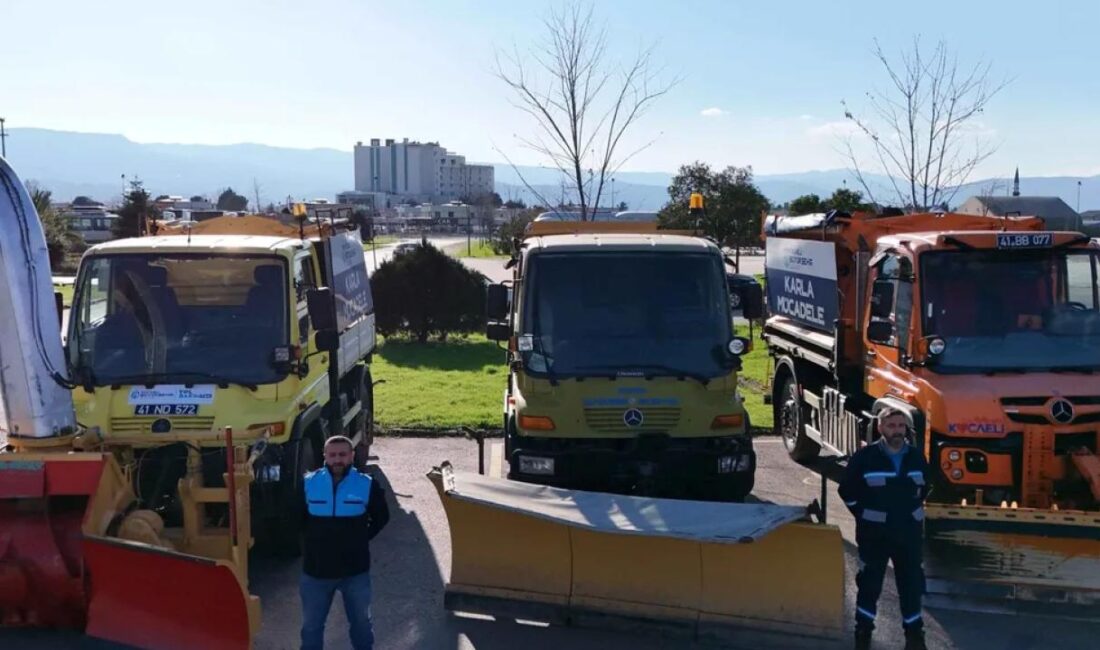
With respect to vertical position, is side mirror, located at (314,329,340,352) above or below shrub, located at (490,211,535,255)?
below

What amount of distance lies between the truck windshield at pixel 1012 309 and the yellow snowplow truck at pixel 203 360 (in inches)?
186

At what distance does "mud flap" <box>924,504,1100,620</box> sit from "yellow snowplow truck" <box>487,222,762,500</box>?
1.90m

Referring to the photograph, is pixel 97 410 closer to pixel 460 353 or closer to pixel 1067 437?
pixel 1067 437

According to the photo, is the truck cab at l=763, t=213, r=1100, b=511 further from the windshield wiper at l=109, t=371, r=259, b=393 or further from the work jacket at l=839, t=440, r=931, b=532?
the windshield wiper at l=109, t=371, r=259, b=393

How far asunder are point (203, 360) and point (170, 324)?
0.48 meters

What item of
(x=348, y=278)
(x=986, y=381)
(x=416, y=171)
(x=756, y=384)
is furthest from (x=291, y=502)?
(x=416, y=171)

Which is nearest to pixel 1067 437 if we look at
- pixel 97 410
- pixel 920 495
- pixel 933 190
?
pixel 920 495

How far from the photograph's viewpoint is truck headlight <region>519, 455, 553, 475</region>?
796 cm

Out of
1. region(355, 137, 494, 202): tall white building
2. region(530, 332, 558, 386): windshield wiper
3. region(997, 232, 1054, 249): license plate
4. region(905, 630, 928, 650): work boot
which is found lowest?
region(905, 630, 928, 650): work boot

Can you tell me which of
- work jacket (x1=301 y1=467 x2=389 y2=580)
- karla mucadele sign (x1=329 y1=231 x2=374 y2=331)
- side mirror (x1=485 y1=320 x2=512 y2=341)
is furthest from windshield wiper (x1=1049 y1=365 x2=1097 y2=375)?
karla mucadele sign (x1=329 y1=231 x2=374 y2=331)

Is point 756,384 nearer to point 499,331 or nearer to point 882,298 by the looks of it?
point 882,298

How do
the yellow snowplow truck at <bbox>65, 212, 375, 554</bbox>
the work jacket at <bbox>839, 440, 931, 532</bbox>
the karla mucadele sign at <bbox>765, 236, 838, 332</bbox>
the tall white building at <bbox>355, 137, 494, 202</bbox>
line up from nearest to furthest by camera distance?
the work jacket at <bbox>839, 440, 931, 532</bbox>
the yellow snowplow truck at <bbox>65, 212, 375, 554</bbox>
the karla mucadele sign at <bbox>765, 236, 838, 332</bbox>
the tall white building at <bbox>355, 137, 494, 202</bbox>

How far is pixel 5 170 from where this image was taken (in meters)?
6.30

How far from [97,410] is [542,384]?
347 centimetres
